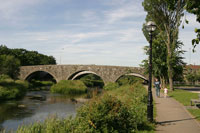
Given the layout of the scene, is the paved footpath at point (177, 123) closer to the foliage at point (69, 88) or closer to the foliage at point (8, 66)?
the foliage at point (69, 88)

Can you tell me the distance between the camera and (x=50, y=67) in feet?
165

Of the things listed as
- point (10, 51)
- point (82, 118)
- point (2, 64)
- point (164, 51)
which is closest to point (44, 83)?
point (2, 64)

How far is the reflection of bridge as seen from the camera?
39.5m

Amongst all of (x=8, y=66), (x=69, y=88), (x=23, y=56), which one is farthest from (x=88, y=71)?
(x=23, y=56)

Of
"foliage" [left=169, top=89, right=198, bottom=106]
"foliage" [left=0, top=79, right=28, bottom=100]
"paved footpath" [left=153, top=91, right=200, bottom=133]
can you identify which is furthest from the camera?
"foliage" [left=0, top=79, right=28, bottom=100]

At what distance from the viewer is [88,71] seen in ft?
150

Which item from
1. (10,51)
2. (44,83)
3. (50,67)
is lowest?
(44,83)

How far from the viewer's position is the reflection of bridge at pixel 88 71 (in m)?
39.5

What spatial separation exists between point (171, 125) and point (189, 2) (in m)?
5.09

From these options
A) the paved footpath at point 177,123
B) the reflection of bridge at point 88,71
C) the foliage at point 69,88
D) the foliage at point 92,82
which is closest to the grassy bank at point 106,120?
the paved footpath at point 177,123

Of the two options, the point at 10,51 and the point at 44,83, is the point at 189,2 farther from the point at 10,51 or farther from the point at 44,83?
the point at 10,51

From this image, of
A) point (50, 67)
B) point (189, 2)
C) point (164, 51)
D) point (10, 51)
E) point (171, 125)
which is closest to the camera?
point (189, 2)

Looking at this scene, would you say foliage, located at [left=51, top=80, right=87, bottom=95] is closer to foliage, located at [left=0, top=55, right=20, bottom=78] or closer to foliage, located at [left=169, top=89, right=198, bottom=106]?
foliage, located at [left=0, top=55, right=20, bottom=78]

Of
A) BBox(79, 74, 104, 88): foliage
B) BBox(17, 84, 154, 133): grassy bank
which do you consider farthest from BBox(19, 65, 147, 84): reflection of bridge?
BBox(17, 84, 154, 133): grassy bank
